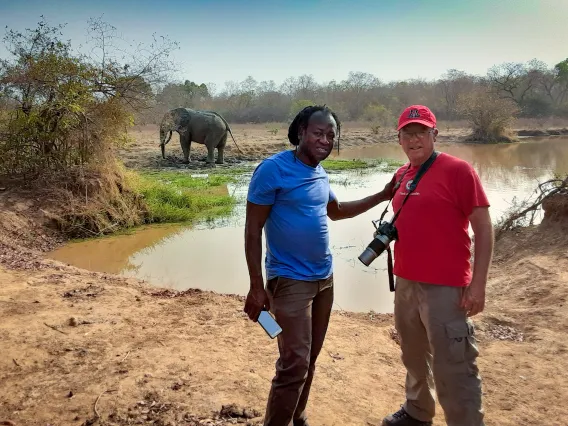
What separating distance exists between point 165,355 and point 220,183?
10613 millimetres

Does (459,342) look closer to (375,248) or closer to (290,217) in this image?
(375,248)

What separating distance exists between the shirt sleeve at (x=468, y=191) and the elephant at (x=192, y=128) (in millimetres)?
16587

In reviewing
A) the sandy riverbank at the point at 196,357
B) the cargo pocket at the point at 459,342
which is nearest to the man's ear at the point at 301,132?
the cargo pocket at the point at 459,342

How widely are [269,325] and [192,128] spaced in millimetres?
16850

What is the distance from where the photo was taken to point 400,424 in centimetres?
280

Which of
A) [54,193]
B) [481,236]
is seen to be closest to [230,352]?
[481,236]

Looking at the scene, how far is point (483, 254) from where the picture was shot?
2404 millimetres

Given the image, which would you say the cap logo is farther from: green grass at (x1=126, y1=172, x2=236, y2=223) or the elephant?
the elephant

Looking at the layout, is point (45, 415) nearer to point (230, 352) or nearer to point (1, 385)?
point (1, 385)

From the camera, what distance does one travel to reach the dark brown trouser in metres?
2.33

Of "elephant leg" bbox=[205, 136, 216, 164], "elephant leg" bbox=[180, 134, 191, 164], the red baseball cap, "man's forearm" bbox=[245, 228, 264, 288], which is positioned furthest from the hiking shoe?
"elephant leg" bbox=[205, 136, 216, 164]

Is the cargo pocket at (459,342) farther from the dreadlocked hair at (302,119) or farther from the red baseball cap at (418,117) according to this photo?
the dreadlocked hair at (302,119)

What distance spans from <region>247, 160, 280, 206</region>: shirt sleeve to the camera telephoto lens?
676 mm

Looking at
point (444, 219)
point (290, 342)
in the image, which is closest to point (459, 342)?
point (444, 219)
